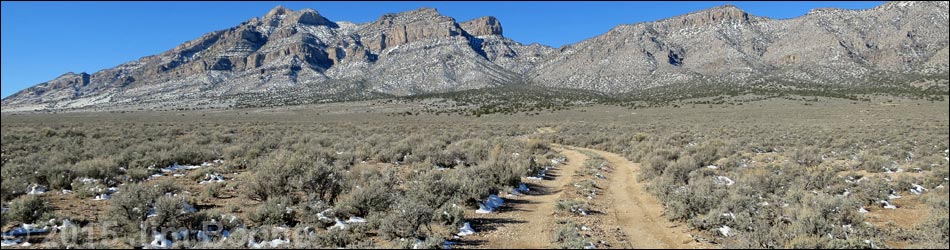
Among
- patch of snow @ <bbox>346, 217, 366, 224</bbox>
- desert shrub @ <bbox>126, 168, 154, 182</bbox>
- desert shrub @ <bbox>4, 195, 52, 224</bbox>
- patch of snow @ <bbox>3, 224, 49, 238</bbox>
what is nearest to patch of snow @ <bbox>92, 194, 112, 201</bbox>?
desert shrub @ <bbox>4, 195, 52, 224</bbox>

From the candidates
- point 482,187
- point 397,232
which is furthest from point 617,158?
point 397,232

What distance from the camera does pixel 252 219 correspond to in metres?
8.84

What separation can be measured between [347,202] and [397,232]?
77.4 inches

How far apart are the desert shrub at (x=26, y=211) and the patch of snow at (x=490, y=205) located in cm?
865

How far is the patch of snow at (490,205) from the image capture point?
10903 mm

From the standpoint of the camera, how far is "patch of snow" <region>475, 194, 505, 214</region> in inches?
429

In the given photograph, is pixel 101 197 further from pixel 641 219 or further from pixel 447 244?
pixel 641 219

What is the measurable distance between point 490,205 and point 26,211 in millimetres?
9351

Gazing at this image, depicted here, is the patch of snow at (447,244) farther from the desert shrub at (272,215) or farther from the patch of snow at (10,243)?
the patch of snow at (10,243)

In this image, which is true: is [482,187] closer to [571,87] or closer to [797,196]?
[797,196]

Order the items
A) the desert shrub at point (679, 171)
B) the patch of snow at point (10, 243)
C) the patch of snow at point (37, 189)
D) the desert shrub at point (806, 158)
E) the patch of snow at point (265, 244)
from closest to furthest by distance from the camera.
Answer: the patch of snow at point (10, 243) < the patch of snow at point (265, 244) < the patch of snow at point (37, 189) < the desert shrub at point (679, 171) < the desert shrub at point (806, 158)

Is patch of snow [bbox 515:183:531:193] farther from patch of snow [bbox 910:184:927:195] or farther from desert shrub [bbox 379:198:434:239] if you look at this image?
patch of snow [bbox 910:184:927:195]

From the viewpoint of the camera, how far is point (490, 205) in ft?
37.3

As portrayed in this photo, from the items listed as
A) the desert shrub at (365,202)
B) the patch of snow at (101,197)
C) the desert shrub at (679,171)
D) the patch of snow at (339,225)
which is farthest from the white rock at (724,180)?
the patch of snow at (101,197)
